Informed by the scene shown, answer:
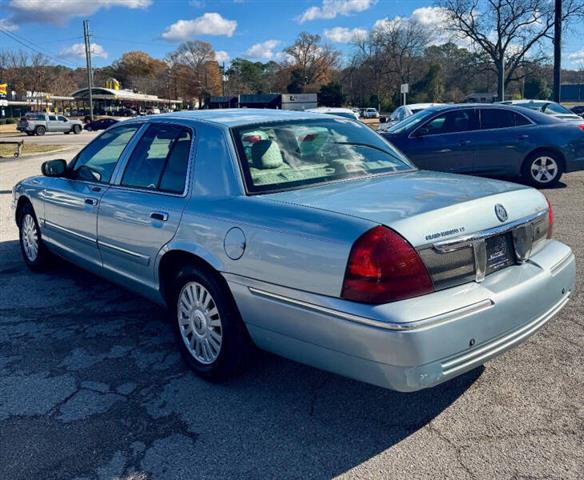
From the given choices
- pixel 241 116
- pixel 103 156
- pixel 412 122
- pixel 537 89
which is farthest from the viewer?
pixel 537 89

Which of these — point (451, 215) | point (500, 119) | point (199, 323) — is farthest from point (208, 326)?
point (500, 119)

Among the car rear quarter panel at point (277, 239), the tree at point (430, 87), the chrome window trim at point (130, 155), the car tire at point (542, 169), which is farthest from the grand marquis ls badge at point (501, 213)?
the tree at point (430, 87)

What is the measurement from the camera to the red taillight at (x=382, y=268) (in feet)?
8.86

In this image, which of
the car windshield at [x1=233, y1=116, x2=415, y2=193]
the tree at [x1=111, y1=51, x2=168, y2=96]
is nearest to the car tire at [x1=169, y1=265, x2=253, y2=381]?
the car windshield at [x1=233, y1=116, x2=415, y2=193]

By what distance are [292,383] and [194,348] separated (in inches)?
25.8

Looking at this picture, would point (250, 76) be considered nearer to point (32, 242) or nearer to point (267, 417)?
point (32, 242)

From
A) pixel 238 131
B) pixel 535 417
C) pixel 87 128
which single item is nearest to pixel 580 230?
pixel 535 417

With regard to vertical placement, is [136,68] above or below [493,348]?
above

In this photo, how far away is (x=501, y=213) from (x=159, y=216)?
6.82ft

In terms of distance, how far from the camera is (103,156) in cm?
501

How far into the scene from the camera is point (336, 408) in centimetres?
331

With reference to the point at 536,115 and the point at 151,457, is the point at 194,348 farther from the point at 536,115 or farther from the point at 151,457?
the point at 536,115

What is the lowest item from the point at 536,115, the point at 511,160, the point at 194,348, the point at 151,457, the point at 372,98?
the point at 151,457

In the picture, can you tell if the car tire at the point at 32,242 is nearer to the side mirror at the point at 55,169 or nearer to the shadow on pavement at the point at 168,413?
the side mirror at the point at 55,169
